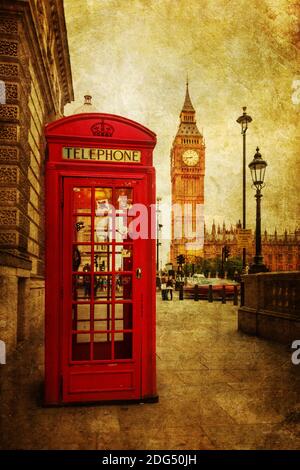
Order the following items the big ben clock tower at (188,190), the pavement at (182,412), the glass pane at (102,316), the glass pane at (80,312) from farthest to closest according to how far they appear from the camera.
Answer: the big ben clock tower at (188,190) < the glass pane at (80,312) < the glass pane at (102,316) < the pavement at (182,412)

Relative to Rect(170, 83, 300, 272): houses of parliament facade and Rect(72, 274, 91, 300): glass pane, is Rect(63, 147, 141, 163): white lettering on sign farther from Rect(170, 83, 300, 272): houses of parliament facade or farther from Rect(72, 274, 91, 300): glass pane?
Rect(170, 83, 300, 272): houses of parliament facade

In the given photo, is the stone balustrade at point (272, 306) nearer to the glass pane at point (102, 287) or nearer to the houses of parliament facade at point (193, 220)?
the glass pane at point (102, 287)

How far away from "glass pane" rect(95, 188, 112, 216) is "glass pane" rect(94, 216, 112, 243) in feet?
0.22

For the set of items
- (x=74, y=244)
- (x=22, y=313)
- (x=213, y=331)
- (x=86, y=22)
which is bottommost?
(x=213, y=331)

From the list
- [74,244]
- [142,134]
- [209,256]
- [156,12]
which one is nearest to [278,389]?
[74,244]

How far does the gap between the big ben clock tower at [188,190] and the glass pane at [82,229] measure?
111 metres

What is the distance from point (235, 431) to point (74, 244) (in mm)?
2379

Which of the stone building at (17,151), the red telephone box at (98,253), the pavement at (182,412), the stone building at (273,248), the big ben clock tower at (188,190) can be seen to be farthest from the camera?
the big ben clock tower at (188,190)

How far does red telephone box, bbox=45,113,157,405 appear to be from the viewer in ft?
13.4

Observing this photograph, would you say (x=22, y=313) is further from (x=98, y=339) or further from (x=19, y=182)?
(x=98, y=339)

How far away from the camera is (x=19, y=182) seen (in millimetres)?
7680

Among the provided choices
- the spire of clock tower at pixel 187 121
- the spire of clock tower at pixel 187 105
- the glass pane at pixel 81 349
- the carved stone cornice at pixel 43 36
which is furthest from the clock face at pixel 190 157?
the glass pane at pixel 81 349

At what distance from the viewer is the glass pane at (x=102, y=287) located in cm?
419

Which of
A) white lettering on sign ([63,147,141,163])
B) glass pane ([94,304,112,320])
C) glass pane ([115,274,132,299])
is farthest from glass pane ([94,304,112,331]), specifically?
white lettering on sign ([63,147,141,163])
